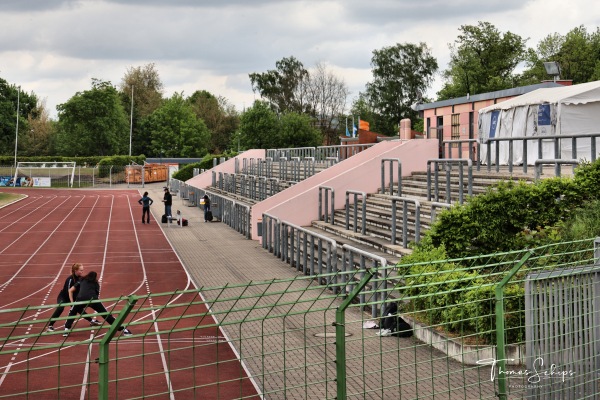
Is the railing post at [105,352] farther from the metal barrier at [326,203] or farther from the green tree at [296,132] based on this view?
the green tree at [296,132]

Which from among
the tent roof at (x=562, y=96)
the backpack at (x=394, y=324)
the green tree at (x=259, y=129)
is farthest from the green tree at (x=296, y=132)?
the backpack at (x=394, y=324)

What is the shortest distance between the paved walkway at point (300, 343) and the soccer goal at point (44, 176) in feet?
168

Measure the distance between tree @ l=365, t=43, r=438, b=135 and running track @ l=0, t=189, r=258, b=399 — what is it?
38.2 m

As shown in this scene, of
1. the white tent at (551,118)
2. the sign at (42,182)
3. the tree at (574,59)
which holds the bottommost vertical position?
the sign at (42,182)

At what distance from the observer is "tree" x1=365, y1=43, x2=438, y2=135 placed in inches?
3305

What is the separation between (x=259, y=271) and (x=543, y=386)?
15.1m

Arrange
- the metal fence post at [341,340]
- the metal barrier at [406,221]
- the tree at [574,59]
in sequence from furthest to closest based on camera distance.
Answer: the tree at [574,59] < the metal barrier at [406,221] < the metal fence post at [341,340]

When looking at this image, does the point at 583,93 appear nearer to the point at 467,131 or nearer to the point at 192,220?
the point at 467,131

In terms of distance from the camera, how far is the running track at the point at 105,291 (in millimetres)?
10344

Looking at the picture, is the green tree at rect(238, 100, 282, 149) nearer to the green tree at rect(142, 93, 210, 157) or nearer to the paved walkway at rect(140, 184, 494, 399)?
the green tree at rect(142, 93, 210, 157)

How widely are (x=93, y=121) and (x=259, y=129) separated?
2859cm

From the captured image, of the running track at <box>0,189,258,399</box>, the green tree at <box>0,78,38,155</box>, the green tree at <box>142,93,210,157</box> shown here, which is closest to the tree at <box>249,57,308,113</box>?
the green tree at <box>142,93,210,157</box>

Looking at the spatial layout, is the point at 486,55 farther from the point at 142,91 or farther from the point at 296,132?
the point at 142,91

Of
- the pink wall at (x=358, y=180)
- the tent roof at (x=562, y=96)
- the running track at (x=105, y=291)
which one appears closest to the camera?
the running track at (x=105, y=291)
